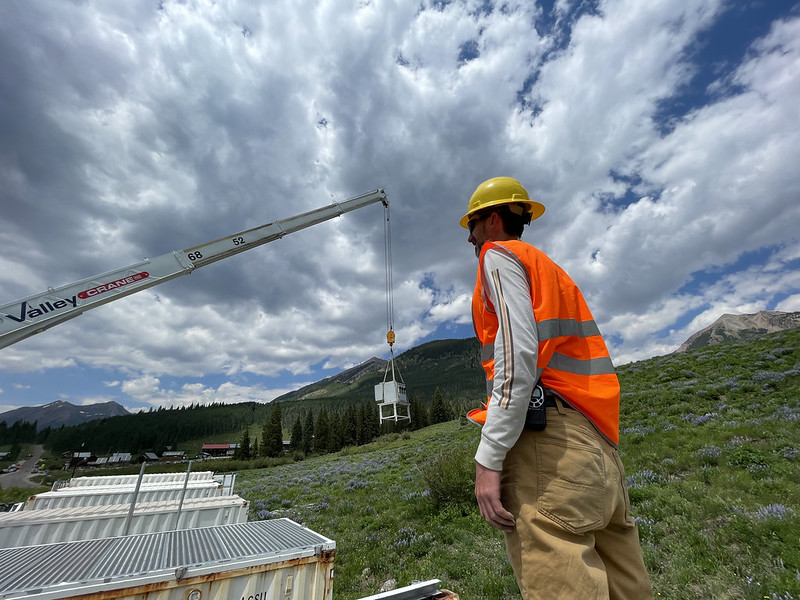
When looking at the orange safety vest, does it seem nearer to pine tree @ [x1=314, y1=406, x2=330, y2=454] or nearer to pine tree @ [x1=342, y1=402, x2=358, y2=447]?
pine tree @ [x1=342, y1=402, x2=358, y2=447]

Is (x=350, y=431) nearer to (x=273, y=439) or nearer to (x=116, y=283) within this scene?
(x=273, y=439)

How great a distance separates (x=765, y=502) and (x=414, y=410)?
7981 cm

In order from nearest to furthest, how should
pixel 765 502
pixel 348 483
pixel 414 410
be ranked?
pixel 765 502
pixel 348 483
pixel 414 410

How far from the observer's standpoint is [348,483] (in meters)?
16.1

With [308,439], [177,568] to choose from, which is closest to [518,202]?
[177,568]

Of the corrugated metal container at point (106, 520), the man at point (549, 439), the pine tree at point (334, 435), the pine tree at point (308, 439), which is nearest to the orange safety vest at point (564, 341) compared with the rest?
the man at point (549, 439)

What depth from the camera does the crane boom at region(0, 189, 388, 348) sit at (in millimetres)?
7926

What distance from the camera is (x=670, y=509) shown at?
6.70 meters

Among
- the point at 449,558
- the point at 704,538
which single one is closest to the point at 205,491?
the point at 449,558

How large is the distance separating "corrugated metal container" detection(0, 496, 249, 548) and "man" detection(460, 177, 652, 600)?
338 inches

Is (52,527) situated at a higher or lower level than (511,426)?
lower

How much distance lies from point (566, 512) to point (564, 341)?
41.6 inches

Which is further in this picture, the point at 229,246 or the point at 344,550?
the point at 229,246

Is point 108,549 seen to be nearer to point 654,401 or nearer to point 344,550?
point 344,550
